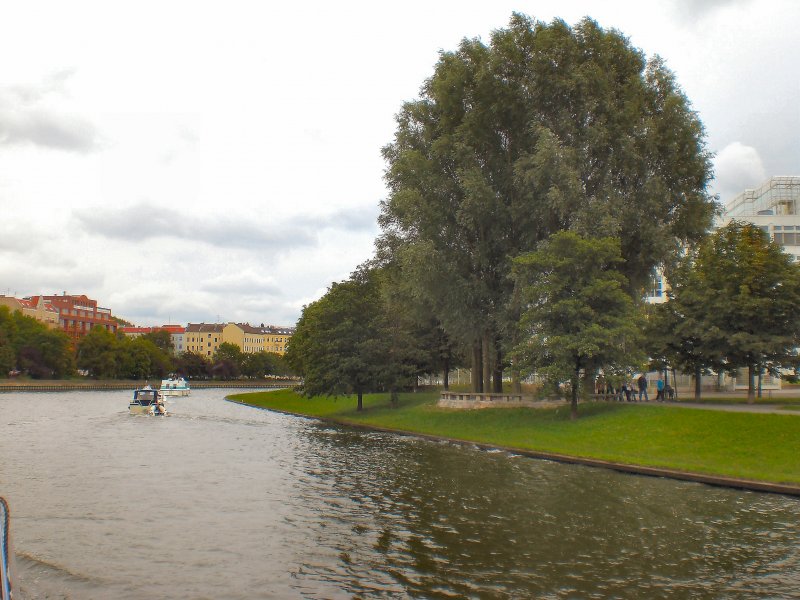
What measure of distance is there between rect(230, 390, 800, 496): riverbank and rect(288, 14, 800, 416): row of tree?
2948mm

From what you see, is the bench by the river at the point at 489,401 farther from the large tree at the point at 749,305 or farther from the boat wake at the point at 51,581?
the boat wake at the point at 51,581

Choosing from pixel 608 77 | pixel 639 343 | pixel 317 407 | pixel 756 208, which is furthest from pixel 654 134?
pixel 756 208

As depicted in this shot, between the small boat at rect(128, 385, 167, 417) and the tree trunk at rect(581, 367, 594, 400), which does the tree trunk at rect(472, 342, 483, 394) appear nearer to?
the tree trunk at rect(581, 367, 594, 400)

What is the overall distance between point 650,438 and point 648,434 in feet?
2.11

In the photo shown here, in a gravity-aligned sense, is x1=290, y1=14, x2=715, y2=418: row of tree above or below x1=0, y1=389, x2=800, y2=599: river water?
above

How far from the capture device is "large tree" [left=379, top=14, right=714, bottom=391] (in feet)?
139

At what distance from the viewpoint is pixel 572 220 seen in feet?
137

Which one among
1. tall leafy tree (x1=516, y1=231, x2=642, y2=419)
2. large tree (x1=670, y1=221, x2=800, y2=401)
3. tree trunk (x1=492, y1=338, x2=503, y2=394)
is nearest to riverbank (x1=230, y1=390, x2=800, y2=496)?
tall leafy tree (x1=516, y1=231, x2=642, y2=419)

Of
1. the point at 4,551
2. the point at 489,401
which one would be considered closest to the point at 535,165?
the point at 489,401

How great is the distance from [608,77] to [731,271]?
46.8 feet

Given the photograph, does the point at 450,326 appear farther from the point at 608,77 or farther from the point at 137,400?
the point at 137,400

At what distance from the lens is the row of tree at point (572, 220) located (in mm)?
40219

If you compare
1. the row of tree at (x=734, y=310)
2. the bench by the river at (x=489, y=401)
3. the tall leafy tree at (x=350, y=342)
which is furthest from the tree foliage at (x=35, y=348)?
the row of tree at (x=734, y=310)

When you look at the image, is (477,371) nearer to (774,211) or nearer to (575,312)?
(575,312)
